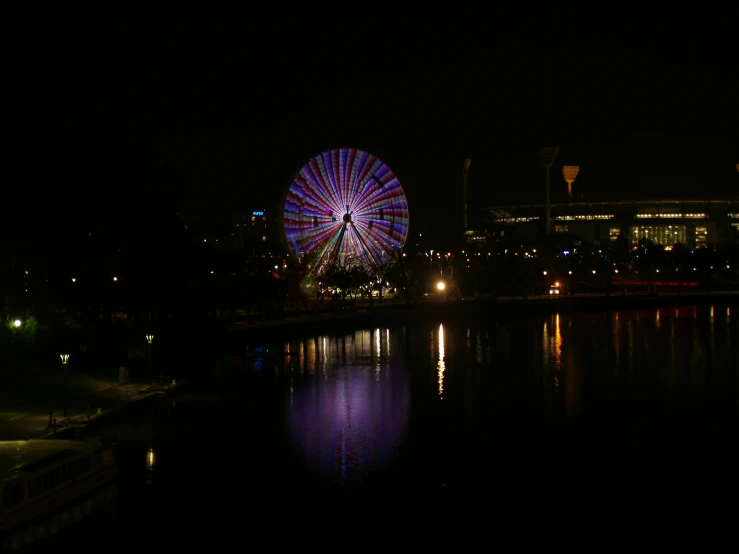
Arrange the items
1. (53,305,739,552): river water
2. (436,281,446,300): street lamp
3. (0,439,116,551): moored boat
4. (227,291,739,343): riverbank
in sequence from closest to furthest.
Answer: (0,439,116,551): moored boat
(53,305,739,552): river water
(227,291,739,343): riverbank
(436,281,446,300): street lamp

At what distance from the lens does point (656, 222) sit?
119812 millimetres

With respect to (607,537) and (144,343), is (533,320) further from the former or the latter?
(607,537)

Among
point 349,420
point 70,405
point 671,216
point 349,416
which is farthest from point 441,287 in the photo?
point 671,216

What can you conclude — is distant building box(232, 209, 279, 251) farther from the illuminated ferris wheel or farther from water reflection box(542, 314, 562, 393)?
water reflection box(542, 314, 562, 393)

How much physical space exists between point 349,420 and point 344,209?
92.1ft

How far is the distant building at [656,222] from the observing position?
119250mm

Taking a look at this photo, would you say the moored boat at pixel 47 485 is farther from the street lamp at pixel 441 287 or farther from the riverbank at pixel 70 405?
the street lamp at pixel 441 287

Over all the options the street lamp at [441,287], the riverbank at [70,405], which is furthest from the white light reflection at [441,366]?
the street lamp at [441,287]

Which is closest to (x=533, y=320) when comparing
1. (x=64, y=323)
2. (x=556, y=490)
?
(x=64, y=323)

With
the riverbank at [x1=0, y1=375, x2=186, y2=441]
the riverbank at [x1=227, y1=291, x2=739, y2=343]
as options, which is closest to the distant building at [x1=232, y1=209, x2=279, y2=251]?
the riverbank at [x1=227, y1=291, x2=739, y2=343]

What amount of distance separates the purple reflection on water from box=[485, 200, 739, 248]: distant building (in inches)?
3572

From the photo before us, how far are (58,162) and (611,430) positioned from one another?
56.7 ft

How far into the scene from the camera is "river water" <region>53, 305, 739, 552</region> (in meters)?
14.1

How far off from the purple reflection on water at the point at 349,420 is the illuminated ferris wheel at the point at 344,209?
17.8m
